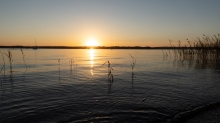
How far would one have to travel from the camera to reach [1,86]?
13.5 metres

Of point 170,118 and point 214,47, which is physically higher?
point 214,47

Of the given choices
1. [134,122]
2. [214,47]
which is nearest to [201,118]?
[134,122]

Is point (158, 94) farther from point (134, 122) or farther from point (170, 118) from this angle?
point (134, 122)

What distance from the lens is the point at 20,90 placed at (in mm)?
12414

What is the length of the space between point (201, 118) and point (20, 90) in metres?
10.9

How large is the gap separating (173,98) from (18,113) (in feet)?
26.2

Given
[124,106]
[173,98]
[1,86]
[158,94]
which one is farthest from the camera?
[1,86]

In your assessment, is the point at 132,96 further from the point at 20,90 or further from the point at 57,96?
the point at 20,90

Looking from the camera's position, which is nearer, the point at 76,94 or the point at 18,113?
the point at 18,113

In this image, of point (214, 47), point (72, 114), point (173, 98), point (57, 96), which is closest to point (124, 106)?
point (72, 114)

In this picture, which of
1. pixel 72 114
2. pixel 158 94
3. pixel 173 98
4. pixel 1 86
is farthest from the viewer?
pixel 1 86

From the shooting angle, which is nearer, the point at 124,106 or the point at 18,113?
the point at 18,113

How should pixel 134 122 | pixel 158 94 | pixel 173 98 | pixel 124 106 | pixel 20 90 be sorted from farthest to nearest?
pixel 20 90 < pixel 158 94 < pixel 173 98 < pixel 124 106 < pixel 134 122

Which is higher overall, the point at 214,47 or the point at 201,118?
the point at 214,47
